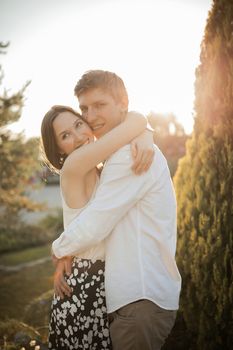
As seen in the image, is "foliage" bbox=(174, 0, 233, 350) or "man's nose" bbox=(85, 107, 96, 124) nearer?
"man's nose" bbox=(85, 107, 96, 124)

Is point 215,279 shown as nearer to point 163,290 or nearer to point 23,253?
point 163,290

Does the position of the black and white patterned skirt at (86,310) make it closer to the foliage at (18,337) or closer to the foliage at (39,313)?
the foliage at (18,337)

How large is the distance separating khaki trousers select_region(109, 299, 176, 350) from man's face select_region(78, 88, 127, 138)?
120 cm

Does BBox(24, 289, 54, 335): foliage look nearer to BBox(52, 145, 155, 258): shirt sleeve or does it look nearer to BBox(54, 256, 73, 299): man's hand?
BBox(54, 256, 73, 299): man's hand

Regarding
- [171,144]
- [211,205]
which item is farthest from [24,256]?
[211,205]

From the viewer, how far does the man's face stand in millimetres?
2418

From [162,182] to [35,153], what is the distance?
373 inches

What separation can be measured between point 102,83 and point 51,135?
50 cm

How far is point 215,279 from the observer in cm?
326

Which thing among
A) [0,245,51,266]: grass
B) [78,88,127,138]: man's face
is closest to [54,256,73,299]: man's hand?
[78,88,127,138]: man's face

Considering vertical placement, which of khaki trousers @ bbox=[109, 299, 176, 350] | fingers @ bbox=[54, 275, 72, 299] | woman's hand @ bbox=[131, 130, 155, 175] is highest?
woman's hand @ bbox=[131, 130, 155, 175]

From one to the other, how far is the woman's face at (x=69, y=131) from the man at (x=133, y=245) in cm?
45

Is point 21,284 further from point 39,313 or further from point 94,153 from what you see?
point 94,153

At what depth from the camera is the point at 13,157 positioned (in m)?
10.7
